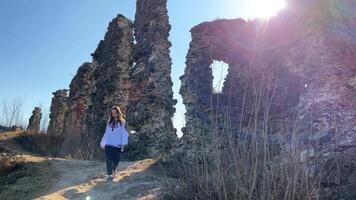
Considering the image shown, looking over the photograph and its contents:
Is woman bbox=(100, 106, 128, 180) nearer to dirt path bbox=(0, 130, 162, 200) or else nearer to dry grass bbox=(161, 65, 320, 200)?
dirt path bbox=(0, 130, 162, 200)

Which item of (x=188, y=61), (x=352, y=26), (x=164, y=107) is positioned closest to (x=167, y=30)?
(x=188, y=61)

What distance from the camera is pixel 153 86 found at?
12.6m

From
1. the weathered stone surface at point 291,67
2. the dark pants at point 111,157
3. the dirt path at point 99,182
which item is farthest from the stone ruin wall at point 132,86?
the dark pants at point 111,157

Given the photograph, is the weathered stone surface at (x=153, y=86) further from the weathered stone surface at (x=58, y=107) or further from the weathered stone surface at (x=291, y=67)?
the weathered stone surface at (x=58, y=107)

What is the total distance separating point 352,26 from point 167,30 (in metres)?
5.33

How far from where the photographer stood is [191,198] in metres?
4.74

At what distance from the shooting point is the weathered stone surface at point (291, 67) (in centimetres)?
847

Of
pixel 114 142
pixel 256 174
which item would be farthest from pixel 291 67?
pixel 256 174

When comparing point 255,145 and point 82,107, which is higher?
point 82,107

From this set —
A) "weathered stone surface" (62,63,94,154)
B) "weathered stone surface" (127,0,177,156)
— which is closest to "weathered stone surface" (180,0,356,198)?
"weathered stone surface" (127,0,177,156)

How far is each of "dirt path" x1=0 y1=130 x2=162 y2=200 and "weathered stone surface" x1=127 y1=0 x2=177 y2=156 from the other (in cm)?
268

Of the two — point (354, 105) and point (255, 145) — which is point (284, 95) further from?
point (255, 145)

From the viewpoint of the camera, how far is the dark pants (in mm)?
7840

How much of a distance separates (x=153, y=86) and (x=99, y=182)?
5461 mm
